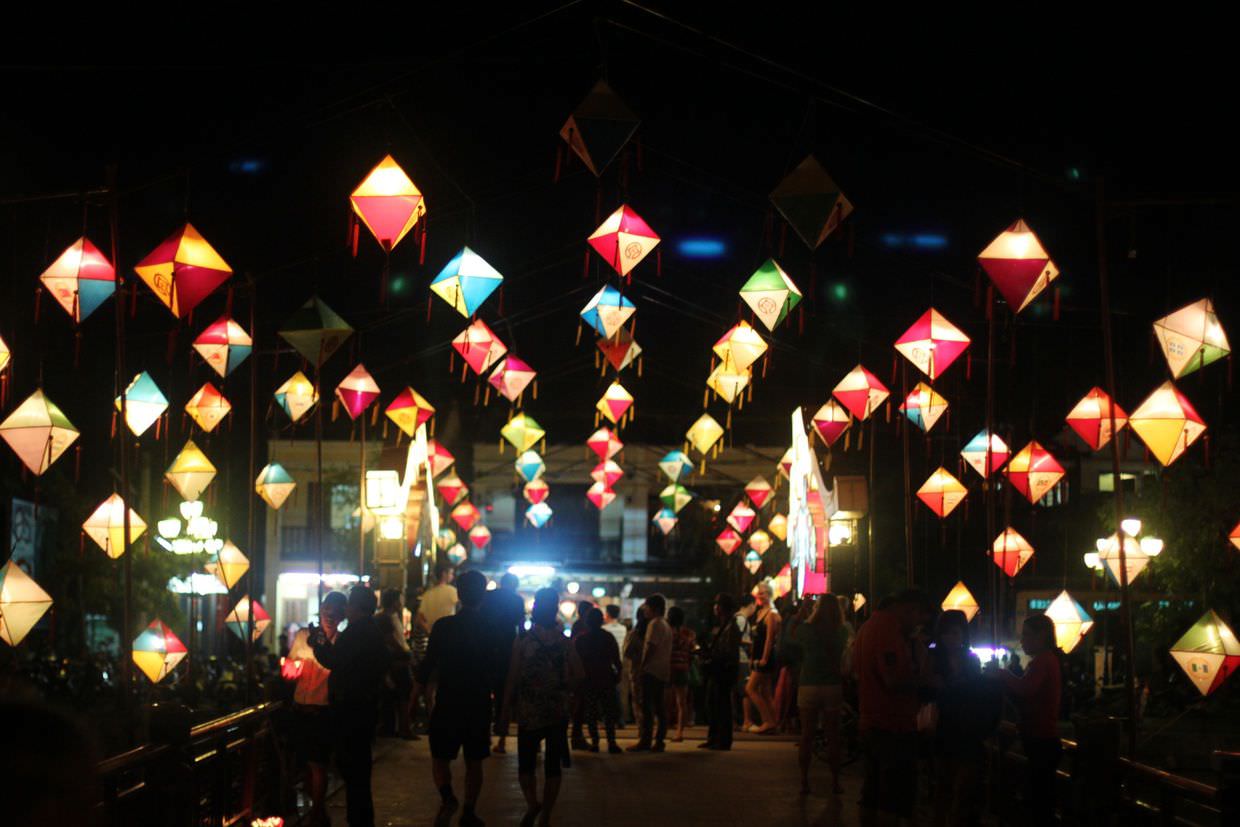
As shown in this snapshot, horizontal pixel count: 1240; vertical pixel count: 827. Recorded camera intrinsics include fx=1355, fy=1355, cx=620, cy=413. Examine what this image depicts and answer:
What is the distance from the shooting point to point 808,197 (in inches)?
396

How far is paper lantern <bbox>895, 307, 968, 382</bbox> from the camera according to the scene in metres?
13.6

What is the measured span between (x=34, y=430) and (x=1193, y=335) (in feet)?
33.5

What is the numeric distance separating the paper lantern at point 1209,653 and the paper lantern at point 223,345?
1062cm

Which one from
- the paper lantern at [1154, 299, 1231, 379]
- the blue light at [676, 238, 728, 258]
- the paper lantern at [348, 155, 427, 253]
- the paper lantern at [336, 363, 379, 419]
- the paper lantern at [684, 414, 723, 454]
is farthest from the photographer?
the paper lantern at [684, 414, 723, 454]

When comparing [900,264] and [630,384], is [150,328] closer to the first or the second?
[900,264]

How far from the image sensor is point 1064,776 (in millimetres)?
8664

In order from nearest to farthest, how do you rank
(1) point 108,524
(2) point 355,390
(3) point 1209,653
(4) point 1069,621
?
(3) point 1209,653 < (1) point 108,524 < (4) point 1069,621 < (2) point 355,390

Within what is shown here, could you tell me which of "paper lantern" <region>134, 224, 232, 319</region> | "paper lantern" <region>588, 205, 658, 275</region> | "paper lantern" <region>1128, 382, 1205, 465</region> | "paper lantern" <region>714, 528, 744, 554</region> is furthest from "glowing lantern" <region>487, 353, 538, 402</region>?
"paper lantern" <region>714, 528, 744, 554</region>

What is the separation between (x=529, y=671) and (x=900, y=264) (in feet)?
34.8

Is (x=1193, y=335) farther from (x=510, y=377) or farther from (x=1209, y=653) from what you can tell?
(x=510, y=377)

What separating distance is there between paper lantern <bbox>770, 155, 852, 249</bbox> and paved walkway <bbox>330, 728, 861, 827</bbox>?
442 centimetres

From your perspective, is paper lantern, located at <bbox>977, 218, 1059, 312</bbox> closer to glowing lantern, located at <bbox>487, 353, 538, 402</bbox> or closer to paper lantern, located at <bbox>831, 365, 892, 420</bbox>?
paper lantern, located at <bbox>831, 365, 892, 420</bbox>

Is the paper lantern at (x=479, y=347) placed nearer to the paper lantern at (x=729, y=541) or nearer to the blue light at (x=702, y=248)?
the blue light at (x=702, y=248)

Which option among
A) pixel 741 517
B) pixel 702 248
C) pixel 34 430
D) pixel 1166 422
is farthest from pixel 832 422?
pixel 741 517
